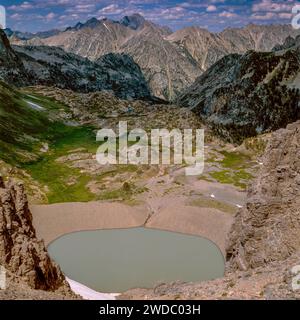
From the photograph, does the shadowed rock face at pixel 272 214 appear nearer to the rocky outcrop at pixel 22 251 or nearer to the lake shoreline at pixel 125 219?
the rocky outcrop at pixel 22 251

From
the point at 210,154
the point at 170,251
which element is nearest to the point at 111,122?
the point at 210,154

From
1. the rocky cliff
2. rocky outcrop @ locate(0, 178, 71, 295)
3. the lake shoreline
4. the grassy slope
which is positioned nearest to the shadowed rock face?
the rocky cliff

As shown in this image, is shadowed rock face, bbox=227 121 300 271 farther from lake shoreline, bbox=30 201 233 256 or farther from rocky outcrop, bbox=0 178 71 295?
lake shoreline, bbox=30 201 233 256

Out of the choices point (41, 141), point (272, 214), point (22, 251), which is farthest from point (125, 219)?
point (41, 141)

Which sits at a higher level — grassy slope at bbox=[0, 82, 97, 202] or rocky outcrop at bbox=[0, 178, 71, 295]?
rocky outcrop at bbox=[0, 178, 71, 295]
